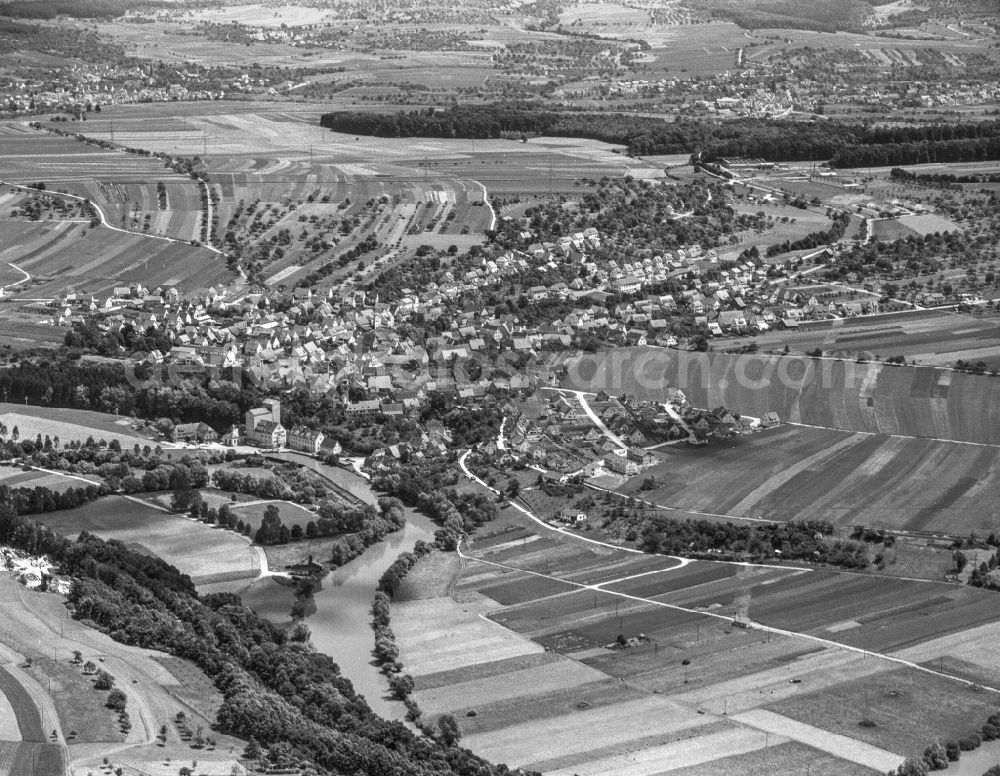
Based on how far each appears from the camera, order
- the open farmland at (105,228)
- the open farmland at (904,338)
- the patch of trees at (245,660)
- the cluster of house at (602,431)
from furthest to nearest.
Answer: the open farmland at (105,228), the open farmland at (904,338), the cluster of house at (602,431), the patch of trees at (245,660)

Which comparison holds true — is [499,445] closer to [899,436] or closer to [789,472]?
[789,472]

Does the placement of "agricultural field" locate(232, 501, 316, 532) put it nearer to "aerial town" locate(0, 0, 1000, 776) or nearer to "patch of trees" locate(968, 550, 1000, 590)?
"aerial town" locate(0, 0, 1000, 776)

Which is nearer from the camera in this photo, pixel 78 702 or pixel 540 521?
pixel 78 702

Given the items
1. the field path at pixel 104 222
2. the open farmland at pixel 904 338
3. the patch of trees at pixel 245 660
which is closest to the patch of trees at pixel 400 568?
the patch of trees at pixel 245 660

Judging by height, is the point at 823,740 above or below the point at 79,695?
below

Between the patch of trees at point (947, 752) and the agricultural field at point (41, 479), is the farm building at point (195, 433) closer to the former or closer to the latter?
the agricultural field at point (41, 479)

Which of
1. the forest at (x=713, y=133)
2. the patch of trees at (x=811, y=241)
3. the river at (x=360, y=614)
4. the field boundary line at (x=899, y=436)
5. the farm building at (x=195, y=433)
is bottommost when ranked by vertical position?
the river at (x=360, y=614)

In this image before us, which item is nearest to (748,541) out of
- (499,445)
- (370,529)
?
(370,529)
